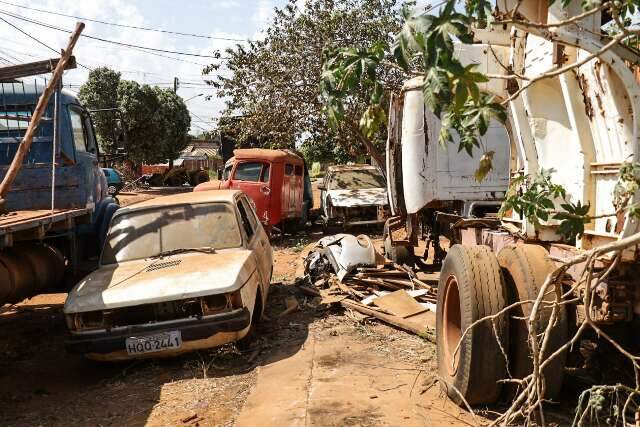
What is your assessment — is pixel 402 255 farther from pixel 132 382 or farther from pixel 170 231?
pixel 132 382

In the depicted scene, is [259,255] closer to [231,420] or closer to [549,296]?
[231,420]

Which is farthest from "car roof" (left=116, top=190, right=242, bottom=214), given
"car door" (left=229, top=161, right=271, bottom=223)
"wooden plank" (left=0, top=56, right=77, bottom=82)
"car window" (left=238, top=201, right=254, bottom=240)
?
"car door" (left=229, top=161, right=271, bottom=223)

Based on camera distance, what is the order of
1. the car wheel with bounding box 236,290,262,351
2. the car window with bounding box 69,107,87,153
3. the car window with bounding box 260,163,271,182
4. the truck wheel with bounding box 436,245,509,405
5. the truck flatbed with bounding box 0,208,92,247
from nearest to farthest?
the truck wheel with bounding box 436,245,509,405 → the truck flatbed with bounding box 0,208,92,247 → the car wheel with bounding box 236,290,262,351 → the car window with bounding box 69,107,87,153 → the car window with bounding box 260,163,271,182

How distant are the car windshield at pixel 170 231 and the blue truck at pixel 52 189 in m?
0.71

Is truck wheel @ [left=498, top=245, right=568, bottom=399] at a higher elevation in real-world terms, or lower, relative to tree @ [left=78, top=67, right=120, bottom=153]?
lower

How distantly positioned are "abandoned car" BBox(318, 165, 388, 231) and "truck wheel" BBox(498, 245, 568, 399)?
10.5 metres

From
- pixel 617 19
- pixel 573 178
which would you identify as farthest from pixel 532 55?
pixel 617 19

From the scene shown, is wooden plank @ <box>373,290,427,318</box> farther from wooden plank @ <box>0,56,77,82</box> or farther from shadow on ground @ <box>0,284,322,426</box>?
wooden plank @ <box>0,56,77,82</box>

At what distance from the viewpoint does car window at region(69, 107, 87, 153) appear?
7.89 meters

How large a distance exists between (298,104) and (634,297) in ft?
48.7

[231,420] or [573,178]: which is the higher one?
[573,178]

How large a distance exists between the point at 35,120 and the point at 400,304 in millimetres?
4580

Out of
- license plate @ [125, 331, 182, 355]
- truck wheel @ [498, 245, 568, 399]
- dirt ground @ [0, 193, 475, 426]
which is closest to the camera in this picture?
truck wheel @ [498, 245, 568, 399]

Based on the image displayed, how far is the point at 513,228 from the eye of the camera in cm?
473
